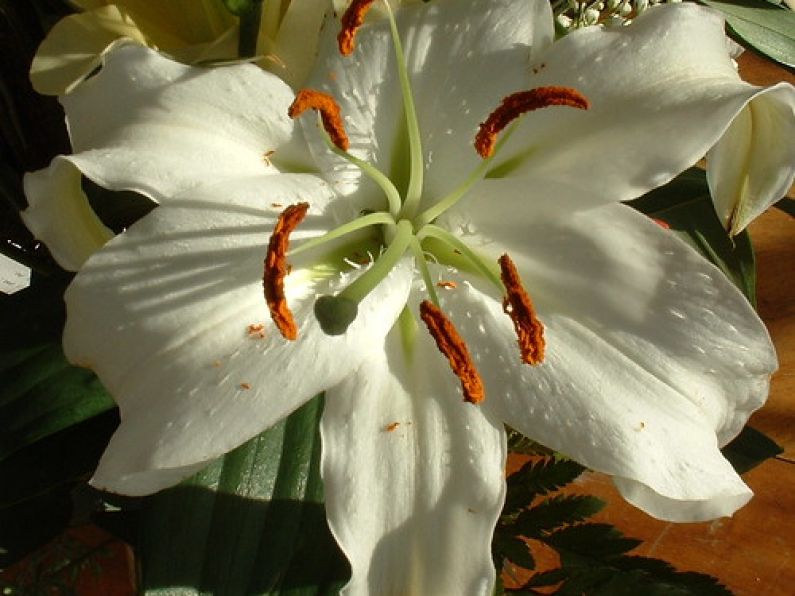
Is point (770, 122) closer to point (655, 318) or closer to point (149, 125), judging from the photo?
point (655, 318)

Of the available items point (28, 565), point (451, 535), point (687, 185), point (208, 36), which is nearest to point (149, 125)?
point (208, 36)

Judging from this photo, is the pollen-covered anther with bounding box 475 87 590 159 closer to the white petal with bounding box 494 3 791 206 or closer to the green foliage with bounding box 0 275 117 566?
the white petal with bounding box 494 3 791 206

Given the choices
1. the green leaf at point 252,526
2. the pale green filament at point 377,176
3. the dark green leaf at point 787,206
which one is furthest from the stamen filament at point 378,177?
the dark green leaf at point 787,206

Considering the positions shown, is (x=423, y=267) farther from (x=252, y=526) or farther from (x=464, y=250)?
(x=252, y=526)

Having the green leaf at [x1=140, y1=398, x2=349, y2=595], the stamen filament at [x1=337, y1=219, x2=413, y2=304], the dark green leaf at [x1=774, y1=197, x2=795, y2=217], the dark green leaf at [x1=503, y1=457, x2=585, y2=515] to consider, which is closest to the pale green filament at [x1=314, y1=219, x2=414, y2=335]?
the stamen filament at [x1=337, y1=219, x2=413, y2=304]

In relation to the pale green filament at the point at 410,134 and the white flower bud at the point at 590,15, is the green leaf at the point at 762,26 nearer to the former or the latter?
the white flower bud at the point at 590,15

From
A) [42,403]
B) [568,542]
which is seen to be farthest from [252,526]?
[568,542]
